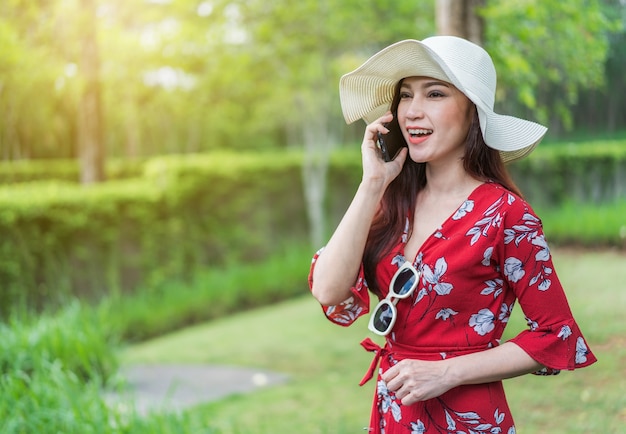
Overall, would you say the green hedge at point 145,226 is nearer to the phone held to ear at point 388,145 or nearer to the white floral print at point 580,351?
the phone held to ear at point 388,145

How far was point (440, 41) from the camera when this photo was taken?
1.86 metres

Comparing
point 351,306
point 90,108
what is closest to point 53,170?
point 90,108

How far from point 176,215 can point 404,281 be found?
818 cm

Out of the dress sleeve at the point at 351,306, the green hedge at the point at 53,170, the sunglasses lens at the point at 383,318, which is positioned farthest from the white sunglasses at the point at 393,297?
the green hedge at the point at 53,170

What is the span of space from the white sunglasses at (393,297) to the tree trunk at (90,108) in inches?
356

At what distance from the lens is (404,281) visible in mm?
1804

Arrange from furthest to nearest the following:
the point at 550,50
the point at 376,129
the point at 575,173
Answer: the point at 575,173 → the point at 550,50 → the point at 376,129

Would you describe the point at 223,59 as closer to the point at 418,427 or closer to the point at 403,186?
the point at 403,186

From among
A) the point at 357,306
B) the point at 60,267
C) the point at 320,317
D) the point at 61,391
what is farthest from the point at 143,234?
the point at 357,306

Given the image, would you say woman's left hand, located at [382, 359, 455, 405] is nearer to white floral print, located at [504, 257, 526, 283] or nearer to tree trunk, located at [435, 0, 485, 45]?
white floral print, located at [504, 257, 526, 283]

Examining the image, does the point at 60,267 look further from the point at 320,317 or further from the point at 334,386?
the point at 334,386

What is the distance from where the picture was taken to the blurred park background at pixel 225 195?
462cm

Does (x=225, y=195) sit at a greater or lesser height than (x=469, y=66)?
lesser

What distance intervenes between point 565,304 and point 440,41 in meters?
0.65
